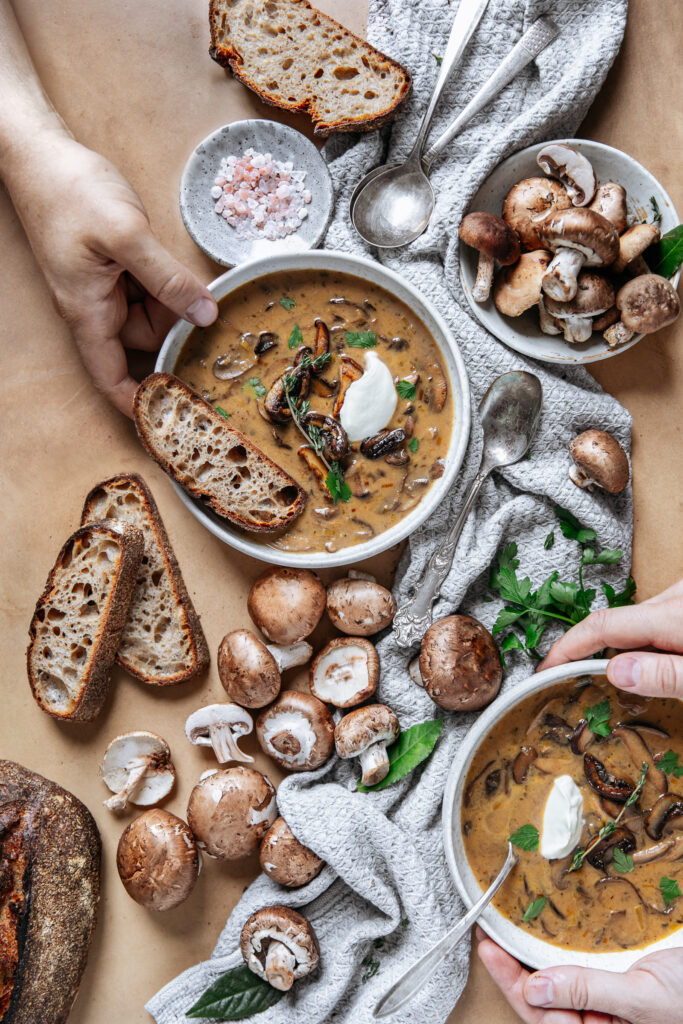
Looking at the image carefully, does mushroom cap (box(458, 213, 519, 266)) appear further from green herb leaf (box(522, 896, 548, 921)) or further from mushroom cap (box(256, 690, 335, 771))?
green herb leaf (box(522, 896, 548, 921))

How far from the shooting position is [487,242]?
2.63 meters

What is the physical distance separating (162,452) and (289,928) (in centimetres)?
161

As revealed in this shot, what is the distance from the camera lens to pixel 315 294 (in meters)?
Result: 2.76

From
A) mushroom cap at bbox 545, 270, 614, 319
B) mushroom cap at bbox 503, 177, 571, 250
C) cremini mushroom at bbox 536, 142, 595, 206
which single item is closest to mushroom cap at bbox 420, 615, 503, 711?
mushroom cap at bbox 545, 270, 614, 319

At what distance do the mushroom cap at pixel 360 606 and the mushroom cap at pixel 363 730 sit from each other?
27cm

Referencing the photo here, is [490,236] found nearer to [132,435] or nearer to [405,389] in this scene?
[405,389]

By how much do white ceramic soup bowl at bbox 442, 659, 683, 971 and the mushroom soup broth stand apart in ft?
2.34

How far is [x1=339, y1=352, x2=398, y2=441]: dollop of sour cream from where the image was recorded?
266cm

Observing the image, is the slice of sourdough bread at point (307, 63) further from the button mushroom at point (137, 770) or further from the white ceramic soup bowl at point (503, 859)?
the button mushroom at point (137, 770)

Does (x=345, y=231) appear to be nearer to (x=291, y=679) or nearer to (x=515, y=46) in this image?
(x=515, y=46)

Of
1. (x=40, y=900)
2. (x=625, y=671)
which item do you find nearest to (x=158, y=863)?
(x=40, y=900)

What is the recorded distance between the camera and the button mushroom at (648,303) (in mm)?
2607

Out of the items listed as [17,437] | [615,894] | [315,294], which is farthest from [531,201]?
[615,894]

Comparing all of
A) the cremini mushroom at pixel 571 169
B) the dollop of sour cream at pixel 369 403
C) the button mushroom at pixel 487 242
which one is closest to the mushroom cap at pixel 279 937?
the dollop of sour cream at pixel 369 403
